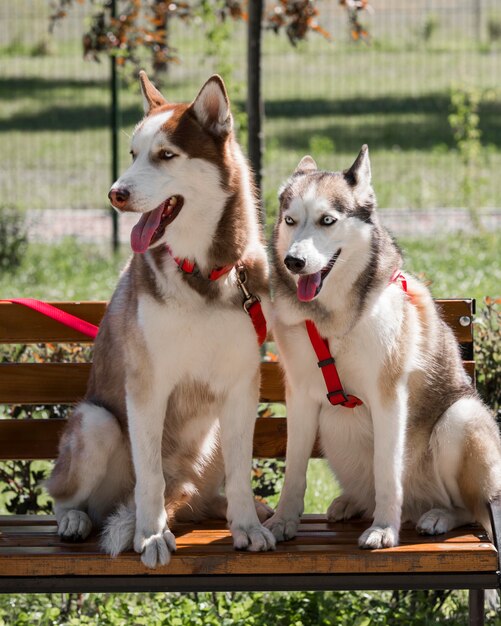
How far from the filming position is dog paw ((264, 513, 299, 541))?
11.8 ft

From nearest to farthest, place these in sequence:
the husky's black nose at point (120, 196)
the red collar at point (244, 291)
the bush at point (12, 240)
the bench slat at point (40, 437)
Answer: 1. the husky's black nose at point (120, 196)
2. the red collar at point (244, 291)
3. the bench slat at point (40, 437)
4. the bush at point (12, 240)

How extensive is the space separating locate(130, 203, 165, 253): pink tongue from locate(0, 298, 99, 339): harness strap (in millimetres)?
934

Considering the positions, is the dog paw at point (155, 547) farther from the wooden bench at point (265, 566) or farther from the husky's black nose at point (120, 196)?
the husky's black nose at point (120, 196)

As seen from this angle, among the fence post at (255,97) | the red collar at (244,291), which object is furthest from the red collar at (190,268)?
the fence post at (255,97)

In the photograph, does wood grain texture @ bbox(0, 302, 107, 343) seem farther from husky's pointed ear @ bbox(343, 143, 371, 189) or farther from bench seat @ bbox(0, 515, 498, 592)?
husky's pointed ear @ bbox(343, 143, 371, 189)

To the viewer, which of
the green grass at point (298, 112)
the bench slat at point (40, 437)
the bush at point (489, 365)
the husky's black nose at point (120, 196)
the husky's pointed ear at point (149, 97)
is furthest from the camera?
the green grass at point (298, 112)

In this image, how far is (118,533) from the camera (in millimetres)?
3430

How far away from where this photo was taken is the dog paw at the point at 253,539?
3419 mm

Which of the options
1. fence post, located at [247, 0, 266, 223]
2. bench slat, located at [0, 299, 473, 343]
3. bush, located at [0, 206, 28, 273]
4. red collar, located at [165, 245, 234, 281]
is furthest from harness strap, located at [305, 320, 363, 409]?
bush, located at [0, 206, 28, 273]

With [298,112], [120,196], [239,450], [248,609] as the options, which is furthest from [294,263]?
[298,112]

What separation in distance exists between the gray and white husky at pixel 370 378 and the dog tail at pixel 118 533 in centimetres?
50

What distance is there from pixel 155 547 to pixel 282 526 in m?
0.48

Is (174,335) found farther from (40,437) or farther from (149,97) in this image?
(40,437)

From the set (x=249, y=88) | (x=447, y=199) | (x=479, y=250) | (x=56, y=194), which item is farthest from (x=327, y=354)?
(x=56, y=194)
